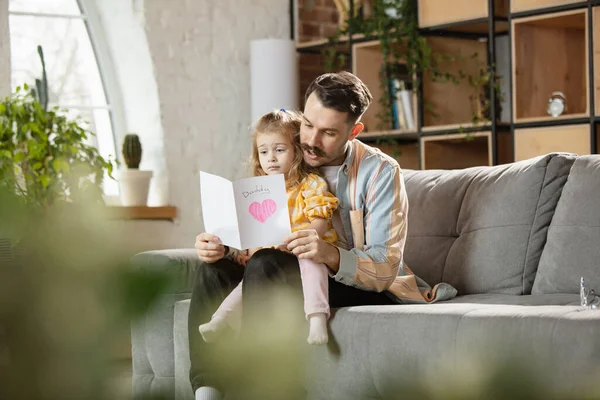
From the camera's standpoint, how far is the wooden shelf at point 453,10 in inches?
180

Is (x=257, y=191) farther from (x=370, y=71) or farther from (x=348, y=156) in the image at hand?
(x=370, y=71)

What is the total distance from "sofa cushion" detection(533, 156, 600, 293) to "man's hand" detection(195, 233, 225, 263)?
861 mm

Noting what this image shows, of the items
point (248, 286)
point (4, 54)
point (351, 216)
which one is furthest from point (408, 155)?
point (248, 286)

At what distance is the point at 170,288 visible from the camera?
32 cm

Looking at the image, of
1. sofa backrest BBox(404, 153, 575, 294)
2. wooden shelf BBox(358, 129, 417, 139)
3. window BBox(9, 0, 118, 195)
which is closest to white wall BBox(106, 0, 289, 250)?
window BBox(9, 0, 118, 195)

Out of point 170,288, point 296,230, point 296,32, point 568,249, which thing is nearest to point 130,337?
point 170,288

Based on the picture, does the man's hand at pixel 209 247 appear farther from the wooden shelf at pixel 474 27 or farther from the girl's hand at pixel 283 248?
the wooden shelf at pixel 474 27

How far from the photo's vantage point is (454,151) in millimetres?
4867

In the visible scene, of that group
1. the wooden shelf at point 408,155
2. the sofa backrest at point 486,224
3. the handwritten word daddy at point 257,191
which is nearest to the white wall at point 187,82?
the wooden shelf at point 408,155

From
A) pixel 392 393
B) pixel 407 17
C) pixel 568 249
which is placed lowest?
pixel 568 249

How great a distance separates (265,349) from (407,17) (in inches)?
180

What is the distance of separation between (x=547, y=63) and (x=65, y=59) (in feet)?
7.83

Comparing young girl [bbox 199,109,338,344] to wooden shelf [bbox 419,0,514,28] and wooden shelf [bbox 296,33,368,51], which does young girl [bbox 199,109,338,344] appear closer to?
wooden shelf [bbox 419,0,514,28]

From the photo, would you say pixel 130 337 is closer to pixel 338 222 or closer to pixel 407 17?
pixel 338 222
